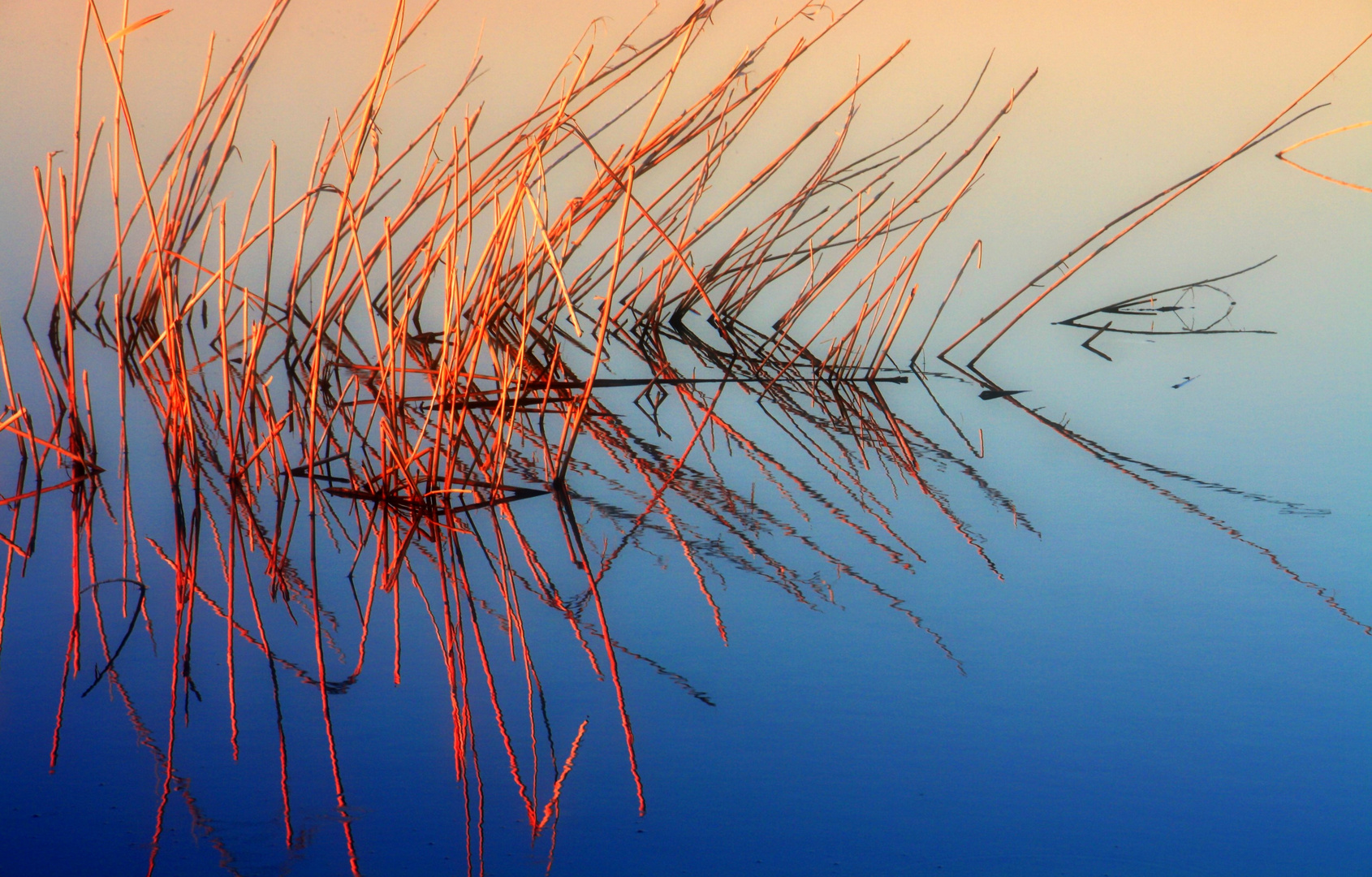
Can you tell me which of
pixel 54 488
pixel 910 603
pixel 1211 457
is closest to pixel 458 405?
pixel 54 488

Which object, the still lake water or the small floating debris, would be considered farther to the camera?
the small floating debris

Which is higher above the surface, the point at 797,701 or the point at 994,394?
the point at 994,394

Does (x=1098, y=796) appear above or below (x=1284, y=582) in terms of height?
below

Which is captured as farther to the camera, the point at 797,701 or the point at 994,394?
the point at 994,394

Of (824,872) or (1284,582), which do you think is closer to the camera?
(824,872)

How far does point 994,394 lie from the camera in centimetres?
200

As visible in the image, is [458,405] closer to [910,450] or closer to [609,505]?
[609,505]

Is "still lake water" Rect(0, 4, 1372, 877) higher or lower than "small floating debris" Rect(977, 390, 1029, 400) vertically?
lower

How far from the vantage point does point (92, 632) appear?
90 cm

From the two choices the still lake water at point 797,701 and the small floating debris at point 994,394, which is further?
the small floating debris at point 994,394

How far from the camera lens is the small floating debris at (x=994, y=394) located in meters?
1.97

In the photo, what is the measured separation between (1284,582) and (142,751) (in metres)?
0.97

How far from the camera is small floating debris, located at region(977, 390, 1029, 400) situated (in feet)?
6.46

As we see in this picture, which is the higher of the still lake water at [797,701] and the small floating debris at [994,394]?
the small floating debris at [994,394]
